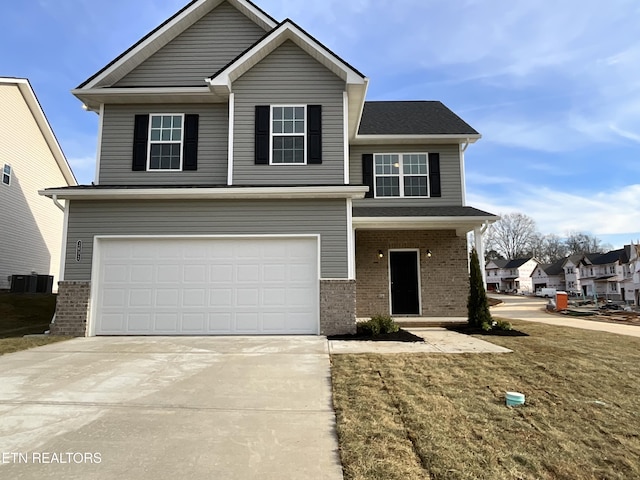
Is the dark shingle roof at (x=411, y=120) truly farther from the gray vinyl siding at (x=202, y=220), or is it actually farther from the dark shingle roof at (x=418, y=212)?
the gray vinyl siding at (x=202, y=220)

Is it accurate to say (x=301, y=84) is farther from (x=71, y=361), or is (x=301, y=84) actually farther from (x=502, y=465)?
(x=502, y=465)

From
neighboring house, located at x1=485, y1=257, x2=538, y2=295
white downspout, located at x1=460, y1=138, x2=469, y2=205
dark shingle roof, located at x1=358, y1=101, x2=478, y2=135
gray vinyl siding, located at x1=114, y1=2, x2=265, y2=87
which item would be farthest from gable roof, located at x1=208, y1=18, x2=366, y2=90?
neighboring house, located at x1=485, y1=257, x2=538, y2=295

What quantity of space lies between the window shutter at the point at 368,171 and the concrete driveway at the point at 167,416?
719 cm

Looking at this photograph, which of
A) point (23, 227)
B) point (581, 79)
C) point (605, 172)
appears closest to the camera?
point (581, 79)

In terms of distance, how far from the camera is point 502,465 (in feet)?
9.86

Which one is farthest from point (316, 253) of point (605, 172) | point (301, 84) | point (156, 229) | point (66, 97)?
point (605, 172)

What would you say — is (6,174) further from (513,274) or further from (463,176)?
(513,274)

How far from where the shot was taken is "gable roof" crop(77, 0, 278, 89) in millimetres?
10352

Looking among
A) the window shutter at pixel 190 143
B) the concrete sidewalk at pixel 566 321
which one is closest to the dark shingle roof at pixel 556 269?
the concrete sidewalk at pixel 566 321

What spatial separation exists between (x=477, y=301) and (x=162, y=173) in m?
9.00

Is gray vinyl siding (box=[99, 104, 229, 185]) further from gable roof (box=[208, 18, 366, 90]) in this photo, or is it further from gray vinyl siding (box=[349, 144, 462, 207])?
gray vinyl siding (box=[349, 144, 462, 207])

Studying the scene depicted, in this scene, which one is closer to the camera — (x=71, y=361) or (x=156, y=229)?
(x=71, y=361)

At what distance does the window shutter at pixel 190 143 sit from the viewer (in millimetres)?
10234

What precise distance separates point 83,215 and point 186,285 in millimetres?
3022
